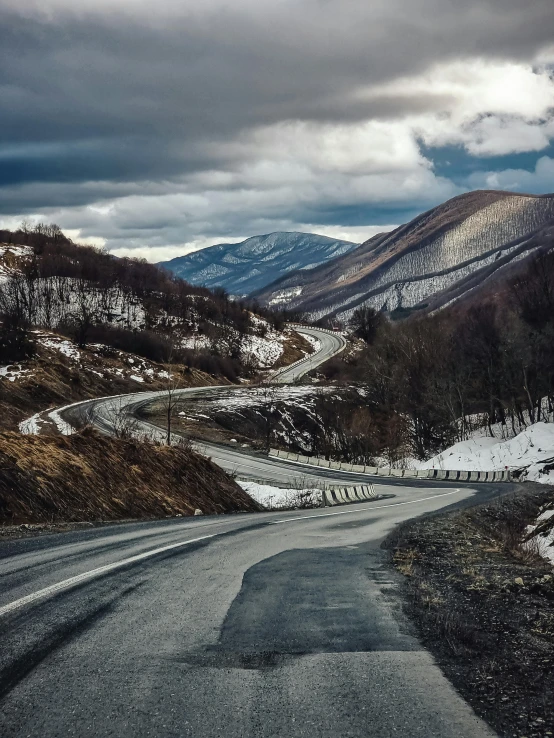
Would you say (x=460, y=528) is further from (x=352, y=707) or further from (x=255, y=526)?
(x=352, y=707)

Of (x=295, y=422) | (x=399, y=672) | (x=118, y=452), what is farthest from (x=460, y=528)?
(x=295, y=422)

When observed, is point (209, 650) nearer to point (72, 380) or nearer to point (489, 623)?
point (489, 623)

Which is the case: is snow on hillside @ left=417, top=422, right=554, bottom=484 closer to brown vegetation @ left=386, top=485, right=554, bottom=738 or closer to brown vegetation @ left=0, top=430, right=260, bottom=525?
brown vegetation @ left=0, top=430, right=260, bottom=525

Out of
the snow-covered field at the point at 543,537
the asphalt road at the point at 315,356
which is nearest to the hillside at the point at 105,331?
the asphalt road at the point at 315,356

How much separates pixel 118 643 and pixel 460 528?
43.1 feet

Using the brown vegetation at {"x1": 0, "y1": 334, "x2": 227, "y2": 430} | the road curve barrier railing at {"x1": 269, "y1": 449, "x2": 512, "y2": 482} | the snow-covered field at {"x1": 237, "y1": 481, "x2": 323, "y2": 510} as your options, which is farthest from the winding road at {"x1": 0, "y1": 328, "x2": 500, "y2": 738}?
the road curve barrier railing at {"x1": 269, "y1": 449, "x2": 512, "y2": 482}

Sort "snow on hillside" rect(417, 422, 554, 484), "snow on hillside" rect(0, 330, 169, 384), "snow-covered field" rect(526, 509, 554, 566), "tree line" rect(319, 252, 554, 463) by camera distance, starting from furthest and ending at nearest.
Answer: "snow on hillside" rect(0, 330, 169, 384) → "tree line" rect(319, 252, 554, 463) → "snow on hillside" rect(417, 422, 554, 484) → "snow-covered field" rect(526, 509, 554, 566)

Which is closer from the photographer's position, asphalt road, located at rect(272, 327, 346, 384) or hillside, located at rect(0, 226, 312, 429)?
hillside, located at rect(0, 226, 312, 429)

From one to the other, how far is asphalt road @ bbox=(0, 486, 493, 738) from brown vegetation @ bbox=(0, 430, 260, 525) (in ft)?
15.0

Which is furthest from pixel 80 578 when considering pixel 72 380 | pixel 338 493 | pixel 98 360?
pixel 98 360

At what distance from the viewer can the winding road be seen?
12.4 ft

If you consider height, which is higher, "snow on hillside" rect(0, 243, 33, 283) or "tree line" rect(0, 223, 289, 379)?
"snow on hillside" rect(0, 243, 33, 283)

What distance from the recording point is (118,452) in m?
18.4

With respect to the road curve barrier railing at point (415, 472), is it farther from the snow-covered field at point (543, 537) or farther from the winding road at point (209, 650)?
the winding road at point (209, 650)
